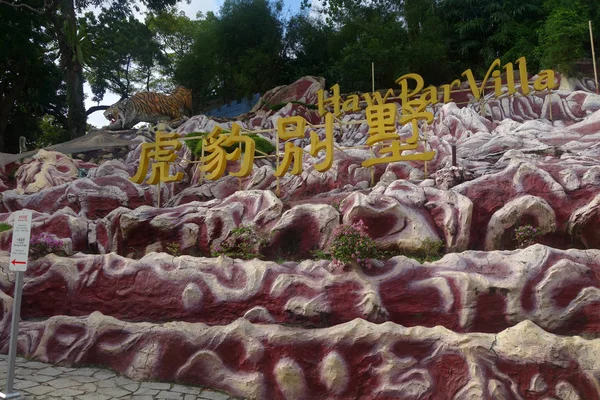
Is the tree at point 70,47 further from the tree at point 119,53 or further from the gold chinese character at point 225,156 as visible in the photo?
the gold chinese character at point 225,156

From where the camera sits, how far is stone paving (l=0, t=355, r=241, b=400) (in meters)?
4.13

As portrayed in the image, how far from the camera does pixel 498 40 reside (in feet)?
62.8

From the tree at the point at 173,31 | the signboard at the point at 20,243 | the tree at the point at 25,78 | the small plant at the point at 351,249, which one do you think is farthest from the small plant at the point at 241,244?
the tree at the point at 173,31

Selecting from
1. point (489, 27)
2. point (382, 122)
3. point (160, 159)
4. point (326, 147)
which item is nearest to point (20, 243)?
point (326, 147)

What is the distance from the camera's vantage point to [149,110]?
763 inches

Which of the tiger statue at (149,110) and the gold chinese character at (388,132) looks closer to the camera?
the gold chinese character at (388,132)

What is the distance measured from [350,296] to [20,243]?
2.63 meters

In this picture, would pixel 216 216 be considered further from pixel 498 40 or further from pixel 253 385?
pixel 498 40

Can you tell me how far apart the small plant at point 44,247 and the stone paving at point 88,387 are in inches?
59.2

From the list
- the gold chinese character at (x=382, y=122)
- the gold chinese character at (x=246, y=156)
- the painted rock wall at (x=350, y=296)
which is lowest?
the painted rock wall at (x=350, y=296)

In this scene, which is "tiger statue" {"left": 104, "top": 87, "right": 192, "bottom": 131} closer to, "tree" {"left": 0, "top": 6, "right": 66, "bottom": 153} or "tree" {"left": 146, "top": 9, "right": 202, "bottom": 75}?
"tree" {"left": 0, "top": 6, "right": 66, "bottom": 153}

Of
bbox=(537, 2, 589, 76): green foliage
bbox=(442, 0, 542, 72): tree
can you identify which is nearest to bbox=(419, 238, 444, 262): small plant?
bbox=(537, 2, 589, 76): green foliage

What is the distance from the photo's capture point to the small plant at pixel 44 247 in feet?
19.5

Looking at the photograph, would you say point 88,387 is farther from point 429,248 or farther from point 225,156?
point 225,156
